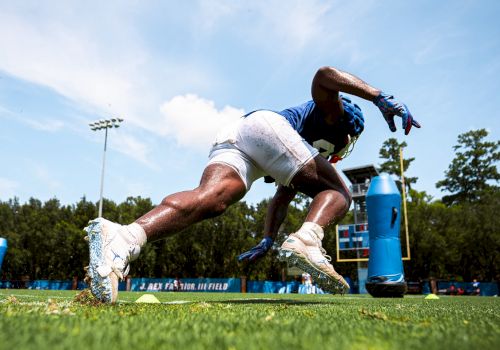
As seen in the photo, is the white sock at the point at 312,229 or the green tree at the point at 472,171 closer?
the white sock at the point at 312,229

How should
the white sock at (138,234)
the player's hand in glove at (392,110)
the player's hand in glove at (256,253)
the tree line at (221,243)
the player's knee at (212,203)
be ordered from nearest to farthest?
the white sock at (138,234), the player's knee at (212,203), the player's hand in glove at (392,110), the player's hand in glove at (256,253), the tree line at (221,243)

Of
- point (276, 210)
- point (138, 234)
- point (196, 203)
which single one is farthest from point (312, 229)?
point (138, 234)

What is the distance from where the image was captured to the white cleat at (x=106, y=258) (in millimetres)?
2062

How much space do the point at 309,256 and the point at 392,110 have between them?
42.2 inches

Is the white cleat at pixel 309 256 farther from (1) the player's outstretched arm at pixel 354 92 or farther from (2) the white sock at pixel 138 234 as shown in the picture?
(1) the player's outstretched arm at pixel 354 92

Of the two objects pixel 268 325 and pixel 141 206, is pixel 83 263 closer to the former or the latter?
pixel 141 206

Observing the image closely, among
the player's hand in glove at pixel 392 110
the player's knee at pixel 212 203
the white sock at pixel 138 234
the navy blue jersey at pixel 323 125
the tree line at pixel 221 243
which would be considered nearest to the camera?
the white sock at pixel 138 234

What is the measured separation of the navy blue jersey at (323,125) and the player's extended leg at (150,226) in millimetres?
699

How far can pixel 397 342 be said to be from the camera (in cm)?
102

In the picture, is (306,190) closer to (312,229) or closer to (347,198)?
(347,198)

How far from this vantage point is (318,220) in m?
2.71

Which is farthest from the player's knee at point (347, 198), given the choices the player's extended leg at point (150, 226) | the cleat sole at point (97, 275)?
the cleat sole at point (97, 275)

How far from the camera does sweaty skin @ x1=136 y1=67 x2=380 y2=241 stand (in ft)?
7.97

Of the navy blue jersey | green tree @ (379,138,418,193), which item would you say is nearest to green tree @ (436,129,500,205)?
green tree @ (379,138,418,193)
